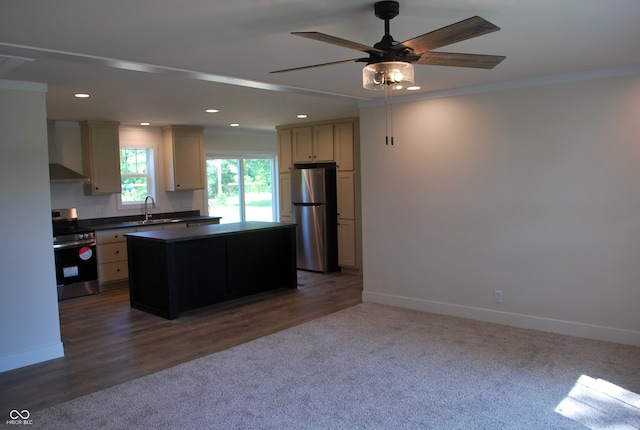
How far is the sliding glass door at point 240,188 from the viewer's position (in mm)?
8414

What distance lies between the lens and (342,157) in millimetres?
6961

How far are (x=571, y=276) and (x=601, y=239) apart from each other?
0.41 metres

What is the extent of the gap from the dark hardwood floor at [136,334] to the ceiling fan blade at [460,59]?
293 centimetres

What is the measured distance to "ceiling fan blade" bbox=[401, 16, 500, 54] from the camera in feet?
6.06

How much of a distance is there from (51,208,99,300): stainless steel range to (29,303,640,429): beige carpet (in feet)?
10.0

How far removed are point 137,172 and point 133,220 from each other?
0.74m

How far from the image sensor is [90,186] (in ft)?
21.5

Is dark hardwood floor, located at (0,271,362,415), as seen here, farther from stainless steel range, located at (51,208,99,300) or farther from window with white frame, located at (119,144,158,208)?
window with white frame, located at (119,144,158,208)

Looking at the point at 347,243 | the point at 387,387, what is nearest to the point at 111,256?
the point at 347,243

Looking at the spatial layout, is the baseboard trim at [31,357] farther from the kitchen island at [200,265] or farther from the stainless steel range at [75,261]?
the stainless steel range at [75,261]

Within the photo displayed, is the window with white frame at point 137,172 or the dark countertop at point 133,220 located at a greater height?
the window with white frame at point 137,172

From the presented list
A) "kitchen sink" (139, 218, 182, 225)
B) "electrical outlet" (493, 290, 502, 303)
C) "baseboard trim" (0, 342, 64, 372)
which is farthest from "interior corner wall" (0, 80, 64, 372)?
"electrical outlet" (493, 290, 502, 303)

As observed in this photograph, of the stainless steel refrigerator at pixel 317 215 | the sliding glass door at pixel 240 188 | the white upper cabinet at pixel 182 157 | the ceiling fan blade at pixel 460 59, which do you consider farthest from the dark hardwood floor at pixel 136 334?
the ceiling fan blade at pixel 460 59

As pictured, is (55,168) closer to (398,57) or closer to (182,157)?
(182,157)
